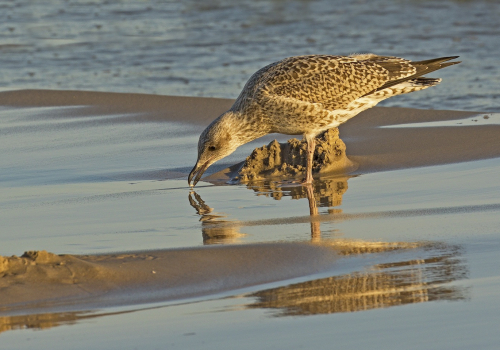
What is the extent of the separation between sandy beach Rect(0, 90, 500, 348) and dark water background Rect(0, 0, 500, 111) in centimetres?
288

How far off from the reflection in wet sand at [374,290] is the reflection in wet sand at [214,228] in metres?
1.09

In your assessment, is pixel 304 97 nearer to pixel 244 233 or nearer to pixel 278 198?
pixel 278 198

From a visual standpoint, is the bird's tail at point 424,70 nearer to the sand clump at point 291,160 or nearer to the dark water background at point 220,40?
the sand clump at point 291,160

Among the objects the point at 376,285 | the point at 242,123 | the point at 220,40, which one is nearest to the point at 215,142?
the point at 242,123

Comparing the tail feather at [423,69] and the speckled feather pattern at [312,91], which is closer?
the speckled feather pattern at [312,91]

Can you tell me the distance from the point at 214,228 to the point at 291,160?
7.33 feet

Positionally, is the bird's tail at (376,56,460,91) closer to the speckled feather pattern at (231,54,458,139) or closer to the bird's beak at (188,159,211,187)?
the speckled feather pattern at (231,54,458,139)

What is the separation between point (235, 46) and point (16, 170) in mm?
8248

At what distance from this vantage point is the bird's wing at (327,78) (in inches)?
315

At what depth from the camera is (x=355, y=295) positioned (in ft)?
15.0

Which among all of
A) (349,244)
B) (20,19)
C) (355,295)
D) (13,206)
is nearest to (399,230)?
(349,244)

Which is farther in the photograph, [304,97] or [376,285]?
[304,97]

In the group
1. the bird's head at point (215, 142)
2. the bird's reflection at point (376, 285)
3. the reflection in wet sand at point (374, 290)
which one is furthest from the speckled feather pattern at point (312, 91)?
the reflection in wet sand at point (374, 290)

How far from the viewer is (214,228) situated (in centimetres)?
621
